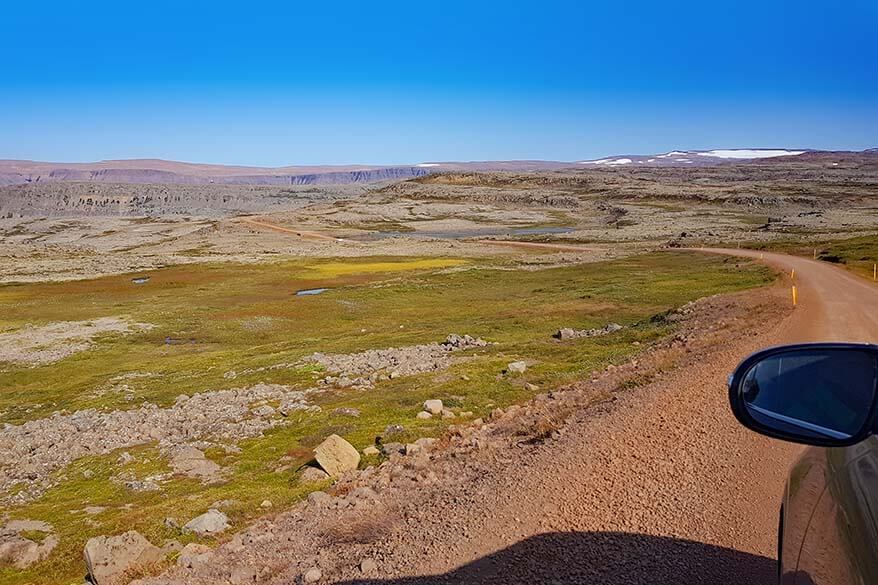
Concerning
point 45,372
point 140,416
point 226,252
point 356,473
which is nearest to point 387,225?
point 226,252

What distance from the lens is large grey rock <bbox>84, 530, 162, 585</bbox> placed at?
34.6 ft

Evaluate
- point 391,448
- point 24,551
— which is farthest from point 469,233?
point 24,551

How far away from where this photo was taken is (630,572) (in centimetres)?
795

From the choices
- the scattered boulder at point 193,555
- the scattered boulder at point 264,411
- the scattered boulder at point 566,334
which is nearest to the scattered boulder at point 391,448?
the scattered boulder at point 193,555

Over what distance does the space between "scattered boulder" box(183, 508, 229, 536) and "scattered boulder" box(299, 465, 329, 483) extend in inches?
93.0

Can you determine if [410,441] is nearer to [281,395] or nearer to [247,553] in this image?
[247,553]

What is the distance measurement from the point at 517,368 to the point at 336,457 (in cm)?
1143

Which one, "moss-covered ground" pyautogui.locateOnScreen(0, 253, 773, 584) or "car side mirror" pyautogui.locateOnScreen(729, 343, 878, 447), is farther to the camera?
"moss-covered ground" pyautogui.locateOnScreen(0, 253, 773, 584)

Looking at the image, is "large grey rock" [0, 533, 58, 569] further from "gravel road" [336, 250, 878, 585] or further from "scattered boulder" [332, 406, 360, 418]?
"scattered boulder" [332, 406, 360, 418]

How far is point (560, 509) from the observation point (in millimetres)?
9883

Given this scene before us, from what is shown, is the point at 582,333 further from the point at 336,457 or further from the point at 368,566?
the point at 368,566

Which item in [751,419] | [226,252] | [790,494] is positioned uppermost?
[751,419]

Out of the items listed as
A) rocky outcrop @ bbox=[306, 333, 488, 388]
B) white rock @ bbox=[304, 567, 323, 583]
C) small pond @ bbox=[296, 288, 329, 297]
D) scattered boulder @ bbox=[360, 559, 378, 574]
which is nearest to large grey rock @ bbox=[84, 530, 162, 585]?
white rock @ bbox=[304, 567, 323, 583]

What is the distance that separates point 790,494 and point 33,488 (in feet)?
65.4
